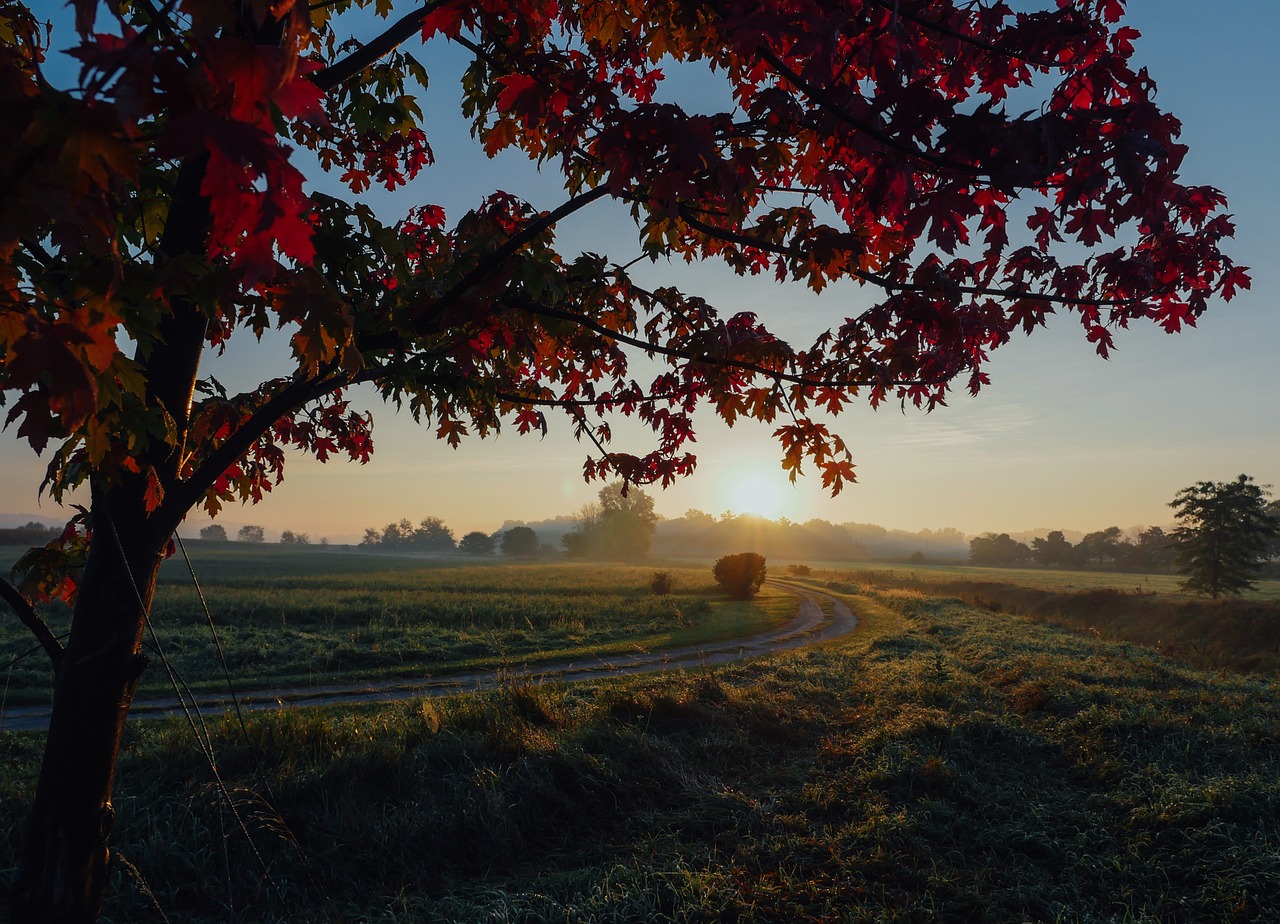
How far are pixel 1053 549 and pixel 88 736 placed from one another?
390ft

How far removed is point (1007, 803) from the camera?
6.43 metres

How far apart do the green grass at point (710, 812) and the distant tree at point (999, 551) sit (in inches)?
4622

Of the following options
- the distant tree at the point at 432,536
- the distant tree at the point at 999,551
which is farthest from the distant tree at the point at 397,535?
the distant tree at the point at 999,551

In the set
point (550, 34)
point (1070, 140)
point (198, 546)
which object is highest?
point (550, 34)

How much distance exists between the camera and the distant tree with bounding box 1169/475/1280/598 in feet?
139

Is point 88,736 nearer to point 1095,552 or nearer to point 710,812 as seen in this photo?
point 710,812

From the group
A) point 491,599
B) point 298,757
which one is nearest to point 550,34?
point 298,757

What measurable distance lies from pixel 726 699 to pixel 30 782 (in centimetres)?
785

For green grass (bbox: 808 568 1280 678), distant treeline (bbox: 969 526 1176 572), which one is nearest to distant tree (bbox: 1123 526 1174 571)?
distant treeline (bbox: 969 526 1176 572)

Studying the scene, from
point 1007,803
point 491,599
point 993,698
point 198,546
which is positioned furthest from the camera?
point 198,546

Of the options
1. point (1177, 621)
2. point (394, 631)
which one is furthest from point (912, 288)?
point (1177, 621)

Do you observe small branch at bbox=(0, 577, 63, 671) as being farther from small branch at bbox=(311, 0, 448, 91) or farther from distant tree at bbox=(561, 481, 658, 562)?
distant tree at bbox=(561, 481, 658, 562)

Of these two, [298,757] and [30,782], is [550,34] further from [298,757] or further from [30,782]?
[30,782]

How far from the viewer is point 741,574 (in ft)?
113
